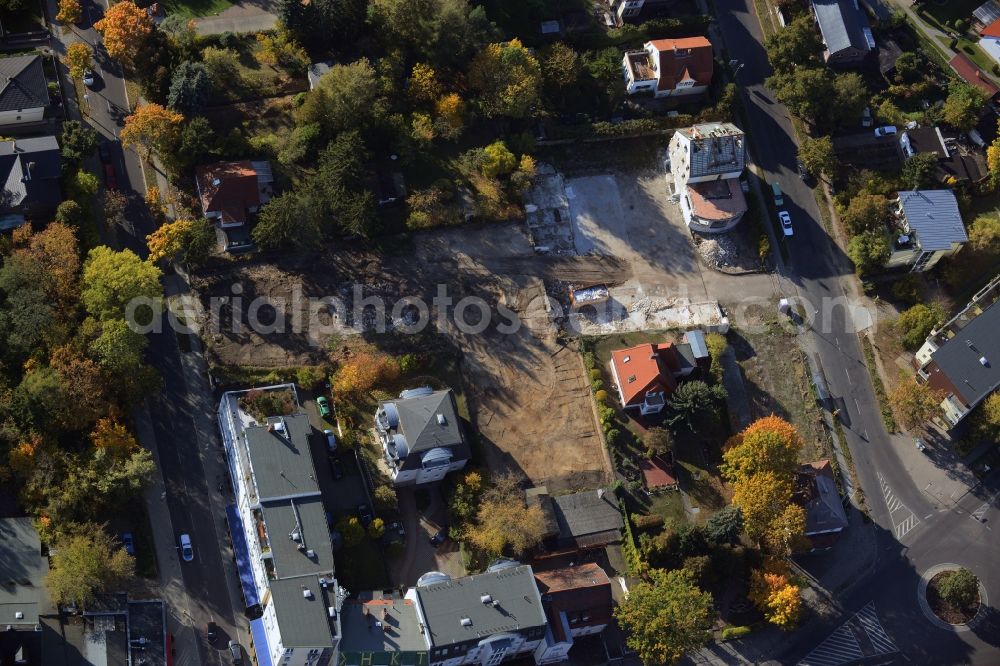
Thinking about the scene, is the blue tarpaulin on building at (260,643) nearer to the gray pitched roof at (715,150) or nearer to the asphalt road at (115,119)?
the asphalt road at (115,119)

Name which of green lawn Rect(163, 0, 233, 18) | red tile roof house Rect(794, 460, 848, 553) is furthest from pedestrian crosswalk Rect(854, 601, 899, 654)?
green lawn Rect(163, 0, 233, 18)

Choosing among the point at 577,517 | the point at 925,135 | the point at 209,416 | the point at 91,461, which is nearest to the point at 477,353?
the point at 577,517

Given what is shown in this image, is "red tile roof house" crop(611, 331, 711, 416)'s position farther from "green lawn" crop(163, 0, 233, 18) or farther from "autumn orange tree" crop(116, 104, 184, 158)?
"green lawn" crop(163, 0, 233, 18)

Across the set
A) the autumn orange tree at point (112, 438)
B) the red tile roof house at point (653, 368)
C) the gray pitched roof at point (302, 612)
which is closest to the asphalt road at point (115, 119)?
the autumn orange tree at point (112, 438)

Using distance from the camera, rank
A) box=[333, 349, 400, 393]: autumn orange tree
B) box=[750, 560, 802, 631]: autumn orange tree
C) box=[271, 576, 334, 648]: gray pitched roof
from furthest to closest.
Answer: box=[333, 349, 400, 393]: autumn orange tree < box=[750, 560, 802, 631]: autumn orange tree < box=[271, 576, 334, 648]: gray pitched roof

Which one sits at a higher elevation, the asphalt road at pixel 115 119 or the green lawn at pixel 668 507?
the asphalt road at pixel 115 119

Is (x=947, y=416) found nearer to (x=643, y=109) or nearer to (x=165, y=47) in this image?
(x=643, y=109)

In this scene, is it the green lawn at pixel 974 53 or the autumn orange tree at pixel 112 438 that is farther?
the green lawn at pixel 974 53
